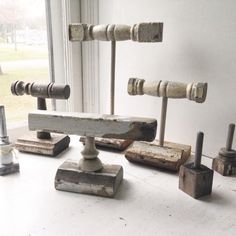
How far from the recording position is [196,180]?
53cm

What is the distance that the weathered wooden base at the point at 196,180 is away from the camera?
0.53m

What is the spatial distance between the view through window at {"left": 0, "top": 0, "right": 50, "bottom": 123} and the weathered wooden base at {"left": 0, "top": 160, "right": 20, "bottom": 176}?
259mm

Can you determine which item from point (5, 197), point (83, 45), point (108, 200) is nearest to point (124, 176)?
point (108, 200)

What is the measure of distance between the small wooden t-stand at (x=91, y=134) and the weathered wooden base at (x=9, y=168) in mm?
121

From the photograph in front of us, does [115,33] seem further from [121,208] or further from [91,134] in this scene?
[121,208]

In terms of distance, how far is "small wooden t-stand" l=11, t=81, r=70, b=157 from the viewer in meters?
0.66

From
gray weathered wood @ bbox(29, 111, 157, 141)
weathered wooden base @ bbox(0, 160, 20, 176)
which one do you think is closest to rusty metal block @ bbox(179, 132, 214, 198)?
gray weathered wood @ bbox(29, 111, 157, 141)

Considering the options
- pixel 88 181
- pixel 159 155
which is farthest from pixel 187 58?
pixel 88 181

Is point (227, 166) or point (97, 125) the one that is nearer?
point (97, 125)

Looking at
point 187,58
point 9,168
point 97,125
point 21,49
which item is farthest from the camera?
point 21,49

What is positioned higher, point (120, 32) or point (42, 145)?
point (120, 32)

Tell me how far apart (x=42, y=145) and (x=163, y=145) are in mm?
287

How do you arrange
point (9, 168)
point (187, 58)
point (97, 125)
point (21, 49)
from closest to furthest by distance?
point (97, 125), point (9, 168), point (187, 58), point (21, 49)

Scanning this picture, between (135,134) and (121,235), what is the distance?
0.16 metres
